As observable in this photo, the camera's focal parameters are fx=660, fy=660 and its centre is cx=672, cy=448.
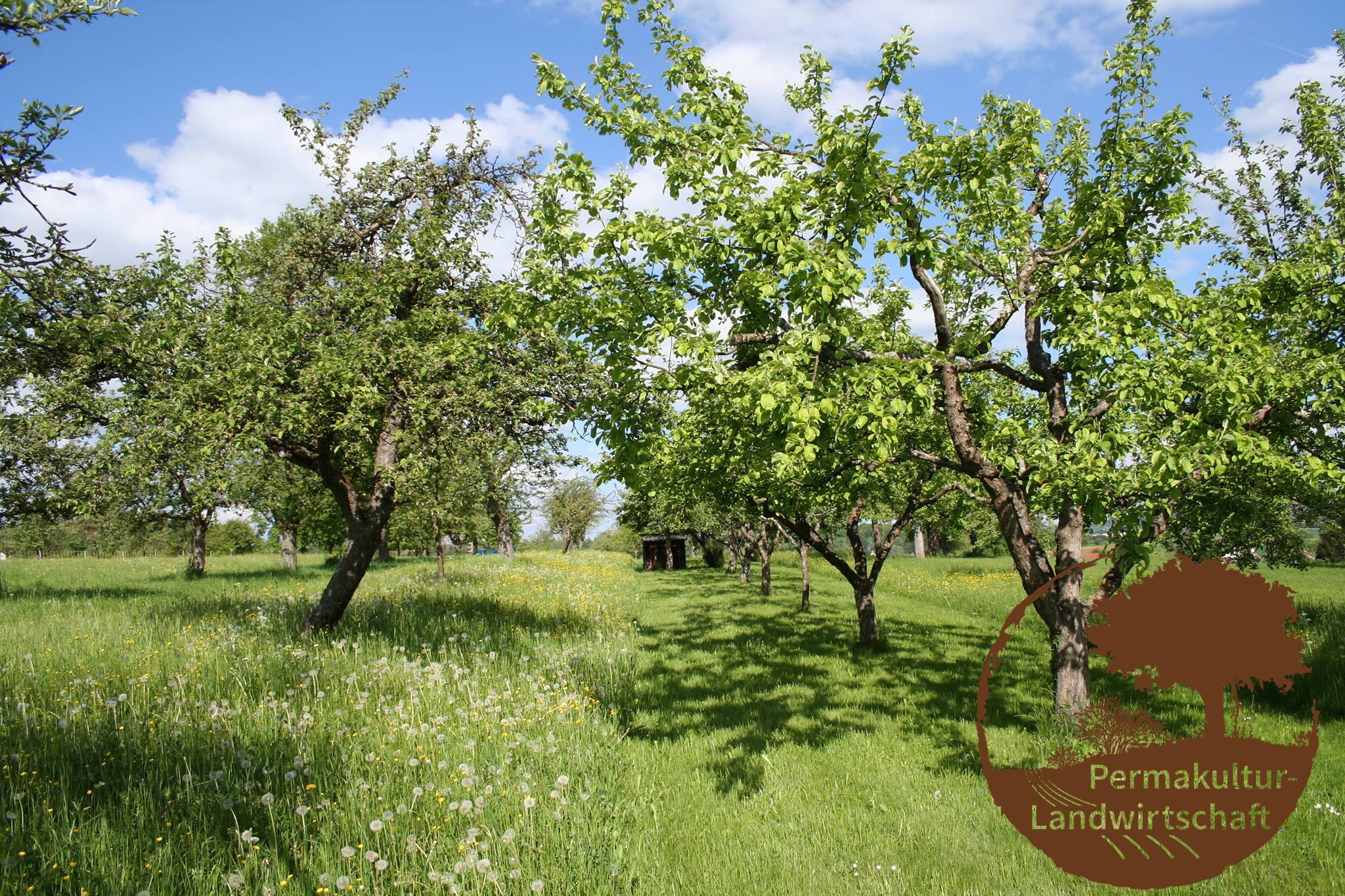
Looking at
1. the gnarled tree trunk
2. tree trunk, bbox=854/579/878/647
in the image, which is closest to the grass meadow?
tree trunk, bbox=854/579/878/647

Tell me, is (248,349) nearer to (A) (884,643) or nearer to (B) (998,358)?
(B) (998,358)

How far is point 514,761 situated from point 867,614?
10.5m

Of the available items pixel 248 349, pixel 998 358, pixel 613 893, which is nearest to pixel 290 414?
pixel 248 349

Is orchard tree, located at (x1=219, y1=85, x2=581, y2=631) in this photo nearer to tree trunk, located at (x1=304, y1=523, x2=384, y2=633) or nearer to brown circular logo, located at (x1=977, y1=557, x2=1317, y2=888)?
tree trunk, located at (x1=304, y1=523, x2=384, y2=633)

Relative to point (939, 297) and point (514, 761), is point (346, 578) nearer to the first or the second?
point (514, 761)

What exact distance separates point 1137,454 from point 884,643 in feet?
30.0

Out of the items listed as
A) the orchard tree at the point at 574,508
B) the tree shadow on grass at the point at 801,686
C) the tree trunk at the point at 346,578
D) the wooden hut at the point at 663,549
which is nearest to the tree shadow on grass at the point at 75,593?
the tree trunk at the point at 346,578

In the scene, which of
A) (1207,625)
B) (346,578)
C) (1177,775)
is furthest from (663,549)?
(1207,625)

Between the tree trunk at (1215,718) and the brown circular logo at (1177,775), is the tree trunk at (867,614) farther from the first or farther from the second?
the brown circular logo at (1177,775)

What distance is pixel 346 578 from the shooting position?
12.4 metres

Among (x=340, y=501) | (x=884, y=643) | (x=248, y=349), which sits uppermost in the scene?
(x=248, y=349)

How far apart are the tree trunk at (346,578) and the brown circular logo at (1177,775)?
421 inches

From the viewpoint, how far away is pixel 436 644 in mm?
11703

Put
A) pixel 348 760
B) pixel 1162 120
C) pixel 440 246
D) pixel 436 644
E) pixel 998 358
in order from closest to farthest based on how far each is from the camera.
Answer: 1. pixel 348 760
2. pixel 1162 120
3. pixel 998 358
4. pixel 436 644
5. pixel 440 246
